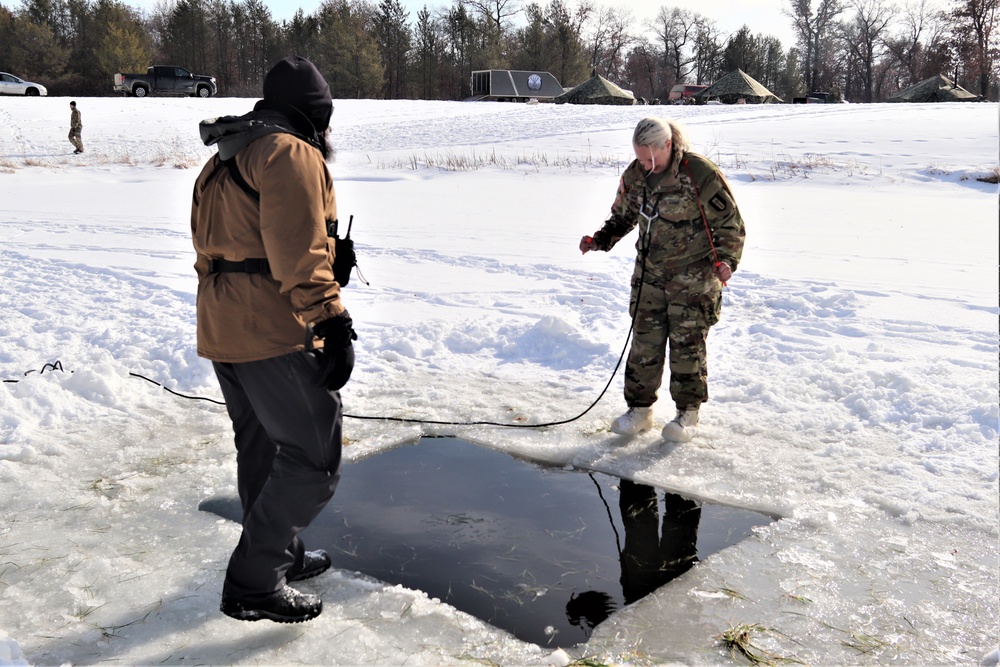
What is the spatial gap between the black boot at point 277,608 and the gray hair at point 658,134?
2.66 metres

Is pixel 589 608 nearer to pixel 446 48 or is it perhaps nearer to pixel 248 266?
pixel 248 266

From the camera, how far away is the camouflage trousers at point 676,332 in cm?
446

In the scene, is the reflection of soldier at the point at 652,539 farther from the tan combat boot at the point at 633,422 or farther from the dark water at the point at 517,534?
the tan combat boot at the point at 633,422

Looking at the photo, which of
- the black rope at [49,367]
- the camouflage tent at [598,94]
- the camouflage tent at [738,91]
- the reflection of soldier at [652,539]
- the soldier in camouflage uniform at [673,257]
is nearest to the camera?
the reflection of soldier at [652,539]

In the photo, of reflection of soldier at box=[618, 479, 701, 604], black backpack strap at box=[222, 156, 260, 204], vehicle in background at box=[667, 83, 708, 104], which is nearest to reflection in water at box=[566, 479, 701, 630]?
reflection of soldier at box=[618, 479, 701, 604]

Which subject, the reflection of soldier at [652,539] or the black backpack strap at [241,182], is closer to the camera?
the black backpack strap at [241,182]

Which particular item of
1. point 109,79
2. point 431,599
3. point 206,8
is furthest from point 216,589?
point 206,8

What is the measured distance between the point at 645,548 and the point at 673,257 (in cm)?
162

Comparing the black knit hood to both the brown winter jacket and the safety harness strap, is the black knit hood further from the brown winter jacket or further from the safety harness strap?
the safety harness strap

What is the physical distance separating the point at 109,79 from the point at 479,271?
1955 inches

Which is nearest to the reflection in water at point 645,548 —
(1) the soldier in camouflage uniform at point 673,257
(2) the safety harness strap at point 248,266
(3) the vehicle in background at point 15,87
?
(1) the soldier in camouflage uniform at point 673,257

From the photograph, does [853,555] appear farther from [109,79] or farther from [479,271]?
[109,79]

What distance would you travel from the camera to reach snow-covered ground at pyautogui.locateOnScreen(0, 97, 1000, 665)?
9.46 ft

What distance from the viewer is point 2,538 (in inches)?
138
